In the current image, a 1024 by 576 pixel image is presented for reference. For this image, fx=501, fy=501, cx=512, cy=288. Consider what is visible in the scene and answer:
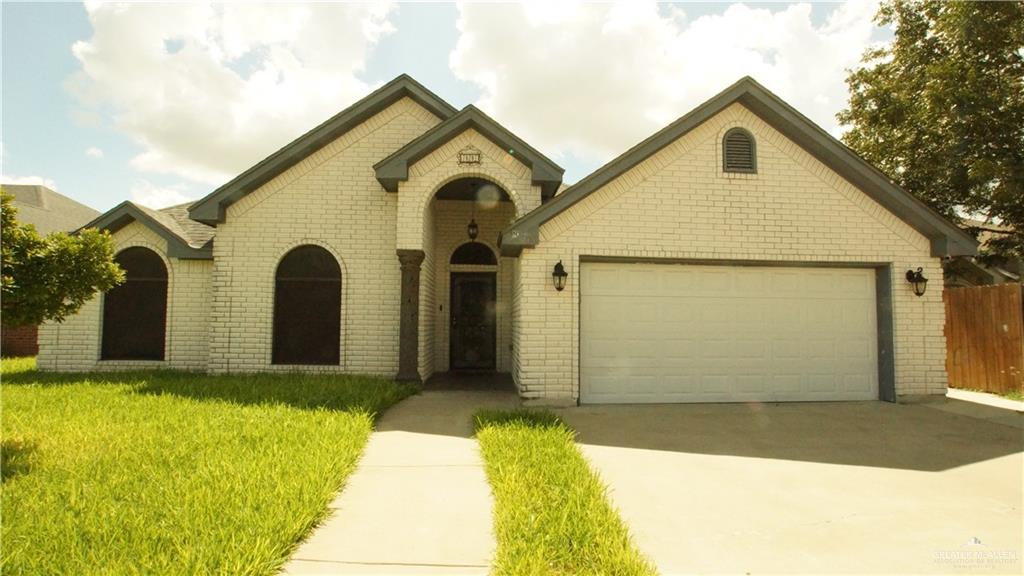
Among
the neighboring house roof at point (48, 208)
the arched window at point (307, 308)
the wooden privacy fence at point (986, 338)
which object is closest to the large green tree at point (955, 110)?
the wooden privacy fence at point (986, 338)

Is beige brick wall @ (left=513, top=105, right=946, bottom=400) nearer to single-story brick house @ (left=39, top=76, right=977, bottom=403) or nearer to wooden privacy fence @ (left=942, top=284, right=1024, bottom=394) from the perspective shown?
single-story brick house @ (left=39, top=76, right=977, bottom=403)

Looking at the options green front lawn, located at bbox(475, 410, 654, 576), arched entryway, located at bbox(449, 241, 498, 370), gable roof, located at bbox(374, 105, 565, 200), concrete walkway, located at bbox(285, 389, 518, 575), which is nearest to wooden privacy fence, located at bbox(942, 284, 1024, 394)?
gable roof, located at bbox(374, 105, 565, 200)

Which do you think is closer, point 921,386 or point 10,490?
point 10,490

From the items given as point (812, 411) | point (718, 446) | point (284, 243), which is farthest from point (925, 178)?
point (284, 243)

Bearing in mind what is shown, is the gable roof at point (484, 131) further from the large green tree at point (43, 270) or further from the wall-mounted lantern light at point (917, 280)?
the wall-mounted lantern light at point (917, 280)

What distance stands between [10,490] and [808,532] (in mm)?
5941

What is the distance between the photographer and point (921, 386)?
8367 mm

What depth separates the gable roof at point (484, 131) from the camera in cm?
905

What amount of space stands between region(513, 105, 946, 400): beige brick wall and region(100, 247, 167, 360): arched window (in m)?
8.04

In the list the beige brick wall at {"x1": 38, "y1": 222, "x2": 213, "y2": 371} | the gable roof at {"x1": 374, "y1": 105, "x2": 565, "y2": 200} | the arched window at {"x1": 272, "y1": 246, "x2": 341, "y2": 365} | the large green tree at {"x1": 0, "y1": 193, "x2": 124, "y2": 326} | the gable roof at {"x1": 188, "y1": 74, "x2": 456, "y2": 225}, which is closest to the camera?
the large green tree at {"x1": 0, "y1": 193, "x2": 124, "y2": 326}

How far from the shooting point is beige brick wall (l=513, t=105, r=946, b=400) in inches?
313

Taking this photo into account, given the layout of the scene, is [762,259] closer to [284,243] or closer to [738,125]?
[738,125]

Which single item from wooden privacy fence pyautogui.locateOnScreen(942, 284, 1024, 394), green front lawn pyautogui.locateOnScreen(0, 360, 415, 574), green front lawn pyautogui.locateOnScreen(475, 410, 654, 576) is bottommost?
green front lawn pyautogui.locateOnScreen(475, 410, 654, 576)

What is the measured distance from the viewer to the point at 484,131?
9.22 metres
